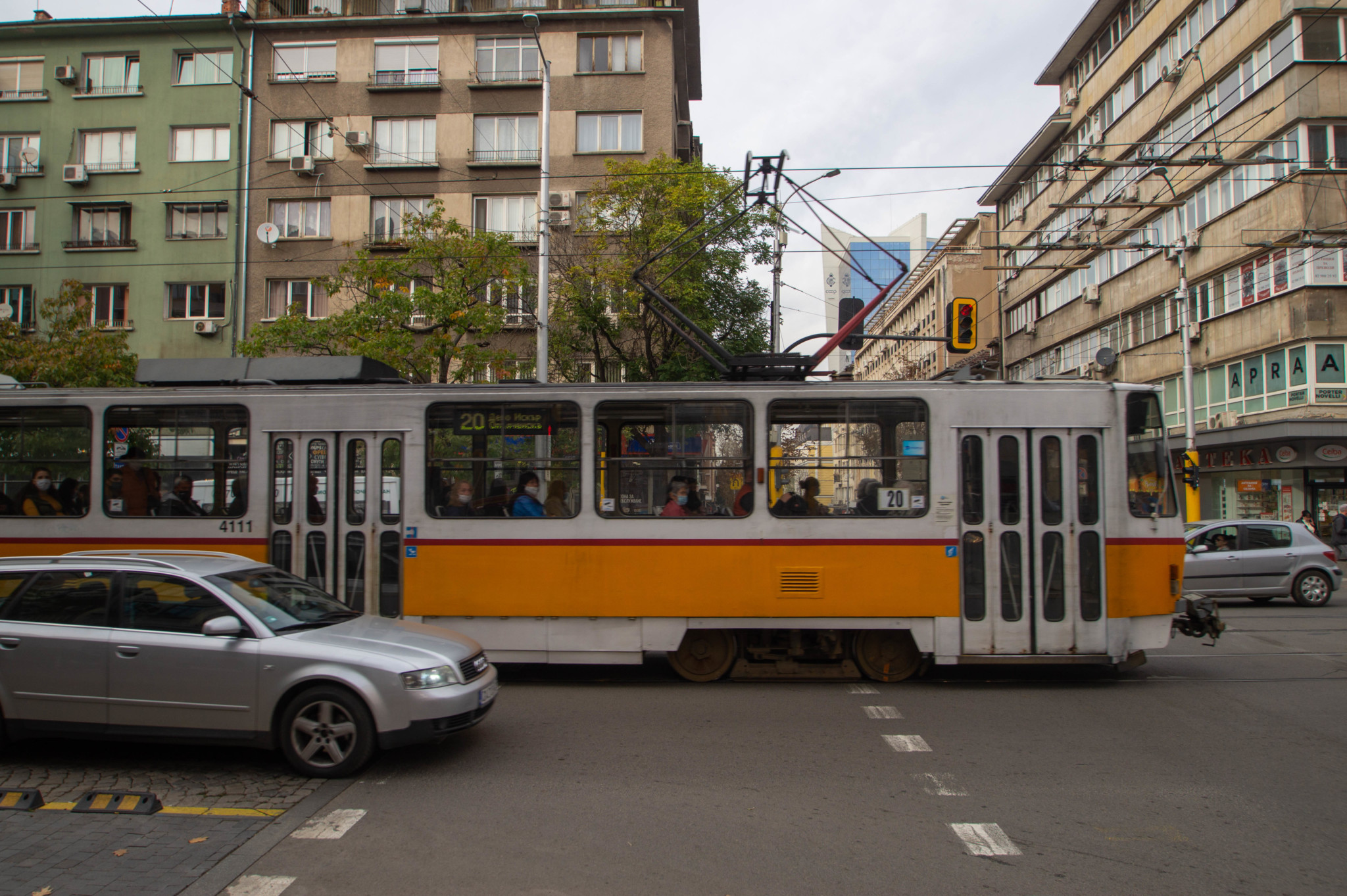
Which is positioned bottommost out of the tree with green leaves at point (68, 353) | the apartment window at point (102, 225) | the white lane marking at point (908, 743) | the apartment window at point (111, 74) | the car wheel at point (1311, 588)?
the white lane marking at point (908, 743)

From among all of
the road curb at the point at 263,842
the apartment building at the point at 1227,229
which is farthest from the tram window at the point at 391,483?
the apartment building at the point at 1227,229

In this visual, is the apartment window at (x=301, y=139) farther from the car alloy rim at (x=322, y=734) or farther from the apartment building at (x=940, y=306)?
the car alloy rim at (x=322, y=734)

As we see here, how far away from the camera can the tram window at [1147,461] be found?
8.38 meters

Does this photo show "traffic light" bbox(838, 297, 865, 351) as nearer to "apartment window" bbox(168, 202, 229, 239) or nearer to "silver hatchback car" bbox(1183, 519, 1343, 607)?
"silver hatchback car" bbox(1183, 519, 1343, 607)

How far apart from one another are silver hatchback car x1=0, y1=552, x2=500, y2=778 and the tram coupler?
7.07 meters

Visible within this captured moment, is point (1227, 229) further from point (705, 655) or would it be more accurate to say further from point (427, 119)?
point (705, 655)

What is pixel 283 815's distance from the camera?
16.7 feet

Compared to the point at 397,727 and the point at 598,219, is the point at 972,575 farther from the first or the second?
the point at 598,219

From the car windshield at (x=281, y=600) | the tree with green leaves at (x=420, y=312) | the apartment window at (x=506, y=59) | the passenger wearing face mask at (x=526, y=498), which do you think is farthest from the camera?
the apartment window at (x=506, y=59)

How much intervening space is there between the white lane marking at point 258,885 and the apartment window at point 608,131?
27306 mm

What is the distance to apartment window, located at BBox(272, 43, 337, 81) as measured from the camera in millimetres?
29281

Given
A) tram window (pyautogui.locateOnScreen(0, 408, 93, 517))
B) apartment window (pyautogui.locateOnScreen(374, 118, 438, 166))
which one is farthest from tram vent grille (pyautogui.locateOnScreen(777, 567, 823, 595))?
apartment window (pyautogui.locateOnScreen(374, 118, 438, 166))

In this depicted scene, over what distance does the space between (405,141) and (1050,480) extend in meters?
26.2

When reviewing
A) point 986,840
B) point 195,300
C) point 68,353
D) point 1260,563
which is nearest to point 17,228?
point 195,300
